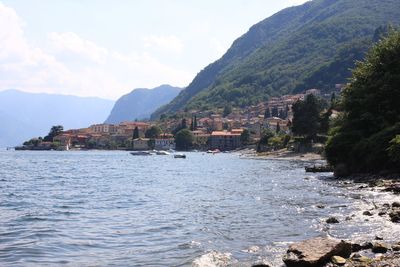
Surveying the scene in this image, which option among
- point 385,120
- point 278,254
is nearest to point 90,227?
point 278,254

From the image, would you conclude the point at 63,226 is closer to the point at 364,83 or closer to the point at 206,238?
the point at 206,238

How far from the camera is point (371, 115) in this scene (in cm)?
5172

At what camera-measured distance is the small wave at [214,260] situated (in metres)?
16.3

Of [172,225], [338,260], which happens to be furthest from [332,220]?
[338,260]

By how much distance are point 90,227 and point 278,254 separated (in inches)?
406

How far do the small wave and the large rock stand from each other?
2.40m

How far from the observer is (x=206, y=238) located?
21016 millimetres

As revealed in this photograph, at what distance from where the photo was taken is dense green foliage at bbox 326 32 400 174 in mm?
48312

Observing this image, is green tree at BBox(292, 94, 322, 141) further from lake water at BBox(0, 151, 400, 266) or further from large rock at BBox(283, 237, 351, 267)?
large rock at BBox(283, 237, 351, 267)

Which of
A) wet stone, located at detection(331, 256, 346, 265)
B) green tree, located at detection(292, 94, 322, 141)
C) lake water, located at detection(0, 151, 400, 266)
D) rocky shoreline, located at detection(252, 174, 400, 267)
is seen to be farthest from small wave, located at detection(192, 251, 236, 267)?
green tree, located at detection(292, 94, 322, 141)

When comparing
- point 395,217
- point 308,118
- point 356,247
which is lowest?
point 356,247

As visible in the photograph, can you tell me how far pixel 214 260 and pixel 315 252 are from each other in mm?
3729

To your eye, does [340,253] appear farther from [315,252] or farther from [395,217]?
[395,217]

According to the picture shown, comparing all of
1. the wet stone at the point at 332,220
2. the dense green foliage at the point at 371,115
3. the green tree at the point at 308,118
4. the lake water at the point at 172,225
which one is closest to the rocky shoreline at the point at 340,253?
the lake water at the point at 172,225
